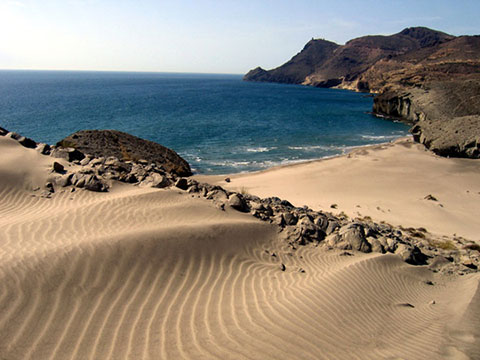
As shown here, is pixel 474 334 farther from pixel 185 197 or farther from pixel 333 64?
pixel 333 64

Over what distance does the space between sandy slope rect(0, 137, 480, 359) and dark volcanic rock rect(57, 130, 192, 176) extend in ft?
29.8

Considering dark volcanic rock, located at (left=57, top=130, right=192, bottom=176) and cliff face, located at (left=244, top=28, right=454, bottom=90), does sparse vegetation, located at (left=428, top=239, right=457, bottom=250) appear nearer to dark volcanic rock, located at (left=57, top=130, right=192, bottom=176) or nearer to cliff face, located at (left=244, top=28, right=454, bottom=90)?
dark volcanic rock, located at (left=57, top=130, right=192, bottom=176)

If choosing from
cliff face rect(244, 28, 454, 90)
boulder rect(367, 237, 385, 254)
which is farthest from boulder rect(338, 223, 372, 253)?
cliff face rect(244, 28, 454, 90)

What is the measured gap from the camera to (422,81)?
234 ft

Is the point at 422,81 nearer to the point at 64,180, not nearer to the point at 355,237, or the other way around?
the point at 355,237

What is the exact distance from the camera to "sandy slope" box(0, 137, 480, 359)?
4.82 metres

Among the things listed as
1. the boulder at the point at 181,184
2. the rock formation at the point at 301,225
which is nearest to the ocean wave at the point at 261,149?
the rock formation at the point at 301,225

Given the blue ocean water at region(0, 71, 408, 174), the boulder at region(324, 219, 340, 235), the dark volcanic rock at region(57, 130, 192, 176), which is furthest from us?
the blue ocean water at region(0, 71, 408, 174)

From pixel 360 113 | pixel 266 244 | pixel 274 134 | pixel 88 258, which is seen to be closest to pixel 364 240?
pixel 266 244

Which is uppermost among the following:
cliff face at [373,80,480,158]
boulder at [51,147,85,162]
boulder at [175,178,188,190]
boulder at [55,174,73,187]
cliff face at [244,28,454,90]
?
cliff face at [244,28,454,90]

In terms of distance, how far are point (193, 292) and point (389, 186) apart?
18912 mm

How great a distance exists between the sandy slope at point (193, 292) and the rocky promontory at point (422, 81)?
27.5 meters

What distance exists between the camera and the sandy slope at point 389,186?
15.8 metres

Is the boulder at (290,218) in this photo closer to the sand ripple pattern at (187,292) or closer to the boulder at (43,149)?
the sand ripple pattern at (187,292)
